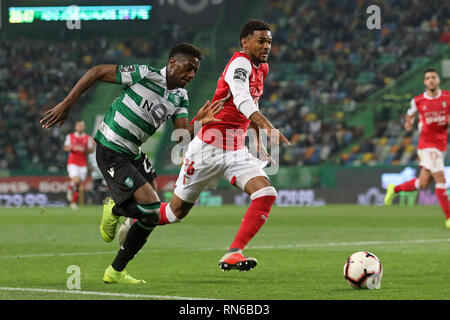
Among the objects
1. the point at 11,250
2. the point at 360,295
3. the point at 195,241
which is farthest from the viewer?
the point at 195,241

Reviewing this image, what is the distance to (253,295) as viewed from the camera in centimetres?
625

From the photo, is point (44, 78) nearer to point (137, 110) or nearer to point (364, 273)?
point (137, 110)

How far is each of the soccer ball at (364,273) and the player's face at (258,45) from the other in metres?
1.93

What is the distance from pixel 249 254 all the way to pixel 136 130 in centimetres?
347

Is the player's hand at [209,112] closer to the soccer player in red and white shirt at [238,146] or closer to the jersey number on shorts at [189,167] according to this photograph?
the soccer player in red and white shirt at [238,146]

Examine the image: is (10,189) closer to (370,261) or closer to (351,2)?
(351,2)

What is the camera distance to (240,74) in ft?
23.9

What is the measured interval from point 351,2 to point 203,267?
79.4ft

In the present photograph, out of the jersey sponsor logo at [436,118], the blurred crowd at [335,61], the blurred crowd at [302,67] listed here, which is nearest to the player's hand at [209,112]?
the jersey sponsor logo at [436,118]

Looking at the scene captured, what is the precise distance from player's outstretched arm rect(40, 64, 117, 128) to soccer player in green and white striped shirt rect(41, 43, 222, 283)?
0.11 metres

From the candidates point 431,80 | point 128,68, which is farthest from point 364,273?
point 431,80

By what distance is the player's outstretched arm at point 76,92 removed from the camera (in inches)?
260
